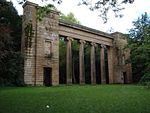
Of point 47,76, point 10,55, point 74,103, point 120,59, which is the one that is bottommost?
point 74,103

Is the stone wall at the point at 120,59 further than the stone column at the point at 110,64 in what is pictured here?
Yes

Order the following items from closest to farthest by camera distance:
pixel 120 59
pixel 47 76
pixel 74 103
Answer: pixel 74 103 → pixel 47 76 → pixel 120 59

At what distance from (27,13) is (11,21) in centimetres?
465

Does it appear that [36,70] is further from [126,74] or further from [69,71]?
[126,74]

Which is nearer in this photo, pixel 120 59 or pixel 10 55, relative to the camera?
pixel 10 55

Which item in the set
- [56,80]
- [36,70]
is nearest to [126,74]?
[56,80]

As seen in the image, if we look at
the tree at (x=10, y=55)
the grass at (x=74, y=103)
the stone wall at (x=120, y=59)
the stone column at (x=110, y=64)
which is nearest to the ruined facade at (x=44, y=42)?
the tree at (x=10, y=55)

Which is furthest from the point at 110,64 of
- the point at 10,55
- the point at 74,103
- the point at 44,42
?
the point at 74,103

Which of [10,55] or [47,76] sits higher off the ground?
[10,55]

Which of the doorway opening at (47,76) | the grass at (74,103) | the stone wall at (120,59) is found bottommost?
the grass at (74,103)

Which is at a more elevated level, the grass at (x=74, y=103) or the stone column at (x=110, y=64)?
the stone column at (x=110, y=64)

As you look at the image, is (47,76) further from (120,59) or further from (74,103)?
(74,103)

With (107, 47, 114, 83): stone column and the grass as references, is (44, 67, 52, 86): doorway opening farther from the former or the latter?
the grass

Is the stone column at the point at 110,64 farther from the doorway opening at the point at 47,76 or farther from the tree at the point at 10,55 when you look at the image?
the tree at the point at 10,55
